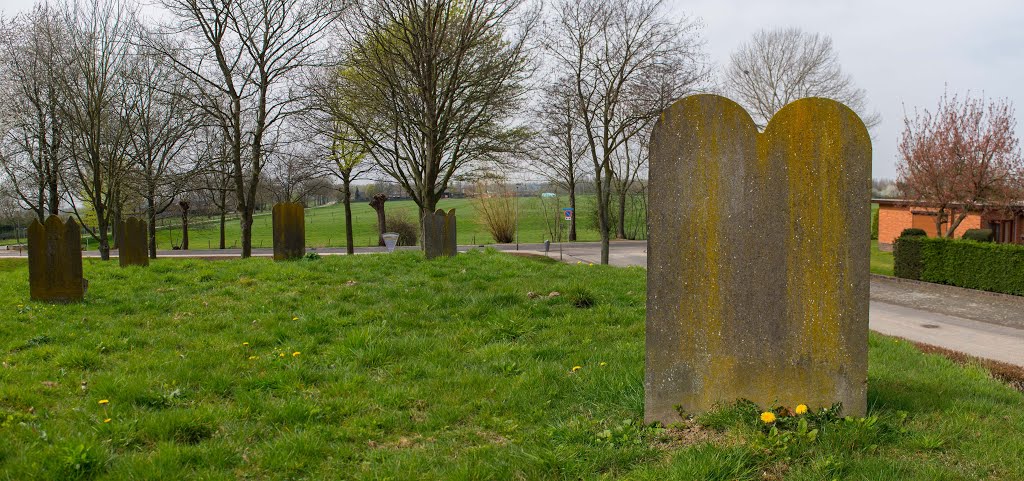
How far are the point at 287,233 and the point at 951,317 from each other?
16.7 m

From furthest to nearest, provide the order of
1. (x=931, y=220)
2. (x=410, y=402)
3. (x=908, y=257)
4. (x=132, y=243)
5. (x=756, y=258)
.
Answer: (x=931, y=220), (x=908, y=257), (x=132, y=243), (x=410, y=402), (x=756, y=258)

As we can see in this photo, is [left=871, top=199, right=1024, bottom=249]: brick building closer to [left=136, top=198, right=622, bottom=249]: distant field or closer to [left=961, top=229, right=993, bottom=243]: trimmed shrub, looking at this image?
[left=961, top=229, right=993, bottom=243]: trimmed shrub

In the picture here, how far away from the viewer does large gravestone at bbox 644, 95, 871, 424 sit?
387cm

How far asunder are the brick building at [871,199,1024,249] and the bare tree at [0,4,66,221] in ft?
104

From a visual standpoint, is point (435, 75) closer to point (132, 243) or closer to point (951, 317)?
point (132, 243)

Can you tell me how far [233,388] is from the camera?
4.95 metres

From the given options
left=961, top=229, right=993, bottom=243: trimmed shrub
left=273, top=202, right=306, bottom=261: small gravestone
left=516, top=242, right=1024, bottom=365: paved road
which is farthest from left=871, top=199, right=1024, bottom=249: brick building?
left=273, top=202, right=306, bottom=261: small gravestone

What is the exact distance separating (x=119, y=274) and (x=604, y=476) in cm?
1067

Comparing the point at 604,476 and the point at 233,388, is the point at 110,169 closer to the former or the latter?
the point at 233,388

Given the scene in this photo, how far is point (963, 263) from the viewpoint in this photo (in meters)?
22.2

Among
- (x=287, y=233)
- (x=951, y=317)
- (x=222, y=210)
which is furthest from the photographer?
(x=222, y=210)

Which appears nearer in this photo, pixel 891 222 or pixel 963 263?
pixel 963 263

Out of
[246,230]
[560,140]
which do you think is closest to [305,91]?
[246,230]

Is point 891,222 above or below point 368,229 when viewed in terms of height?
above
